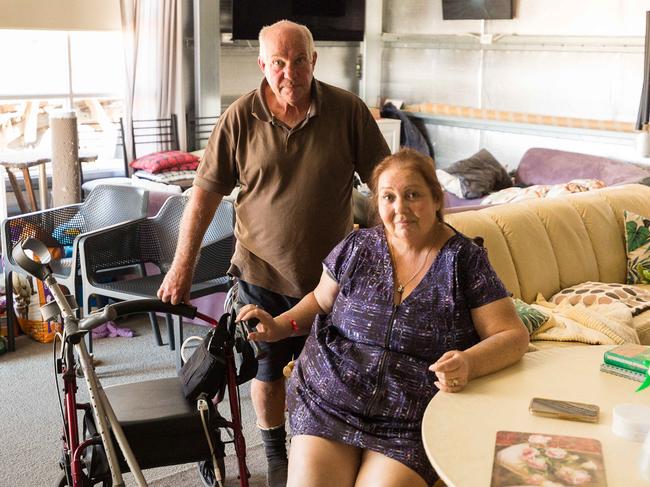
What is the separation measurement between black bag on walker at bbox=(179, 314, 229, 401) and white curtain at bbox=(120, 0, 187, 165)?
460 cm

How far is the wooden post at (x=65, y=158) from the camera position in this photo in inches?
212

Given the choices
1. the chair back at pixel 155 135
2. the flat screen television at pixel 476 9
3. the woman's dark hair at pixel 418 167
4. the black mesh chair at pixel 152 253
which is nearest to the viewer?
the woman's dark hair at pixel 418 167

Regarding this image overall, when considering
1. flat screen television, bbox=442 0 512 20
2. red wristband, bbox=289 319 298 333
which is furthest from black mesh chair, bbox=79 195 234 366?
flat screen television, bbox=442 0 512 20

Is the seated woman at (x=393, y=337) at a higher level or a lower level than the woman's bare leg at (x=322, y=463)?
higher

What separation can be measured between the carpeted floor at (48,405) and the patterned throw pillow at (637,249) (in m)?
1.82

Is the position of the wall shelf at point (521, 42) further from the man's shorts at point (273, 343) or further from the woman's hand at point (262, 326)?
the woman's hand at point (262, 326)

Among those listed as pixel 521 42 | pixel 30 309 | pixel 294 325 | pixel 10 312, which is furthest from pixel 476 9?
pixel 294 325

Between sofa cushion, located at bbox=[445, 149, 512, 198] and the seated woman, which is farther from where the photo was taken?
sofa cushion, located at bbox=[445, 149, 512, 198]

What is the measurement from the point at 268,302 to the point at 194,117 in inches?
182

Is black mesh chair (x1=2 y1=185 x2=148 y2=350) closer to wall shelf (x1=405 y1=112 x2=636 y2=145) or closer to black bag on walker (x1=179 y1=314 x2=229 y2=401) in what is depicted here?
black bag on walker (x1=179 y1=314 x2=229 y2=401)

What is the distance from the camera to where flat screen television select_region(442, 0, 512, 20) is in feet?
23.4

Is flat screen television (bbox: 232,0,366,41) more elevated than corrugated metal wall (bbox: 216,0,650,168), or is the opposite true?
flat screen television (bbox: 232,0,366,41)

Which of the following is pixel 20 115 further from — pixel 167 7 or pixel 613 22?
pixel 613 22

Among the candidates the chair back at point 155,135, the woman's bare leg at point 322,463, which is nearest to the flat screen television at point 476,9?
the chair back at point 155,135
